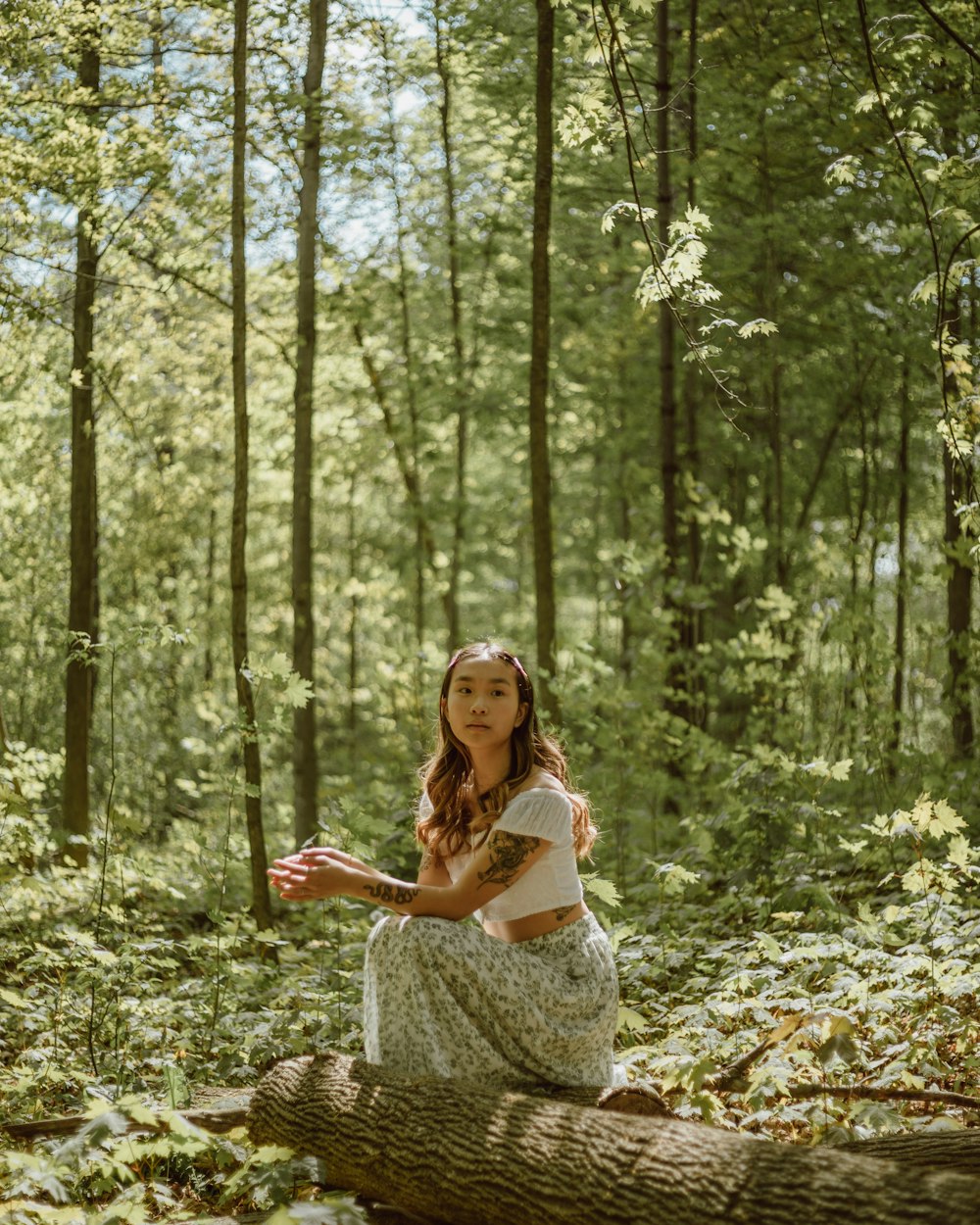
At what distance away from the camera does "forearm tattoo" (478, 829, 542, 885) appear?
386cm

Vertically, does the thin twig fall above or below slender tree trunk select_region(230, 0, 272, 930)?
below

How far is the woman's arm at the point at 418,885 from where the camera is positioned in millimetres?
3701

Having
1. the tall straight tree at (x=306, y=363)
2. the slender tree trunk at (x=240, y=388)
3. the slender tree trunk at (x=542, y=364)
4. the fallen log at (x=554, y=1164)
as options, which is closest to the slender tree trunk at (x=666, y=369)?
the slender tree trunk at (x=542, y=364)

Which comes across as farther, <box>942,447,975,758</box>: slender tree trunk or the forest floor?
<box>942,447,975,758</box>: slender tree trunk

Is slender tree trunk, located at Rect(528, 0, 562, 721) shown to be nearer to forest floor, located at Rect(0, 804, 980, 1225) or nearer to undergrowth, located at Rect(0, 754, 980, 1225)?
undergrowth, located at Rect(0, 754, 980, 1225)

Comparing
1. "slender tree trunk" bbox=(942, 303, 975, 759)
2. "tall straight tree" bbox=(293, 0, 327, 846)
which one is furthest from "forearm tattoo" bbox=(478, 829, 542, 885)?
"tall straight tree" bbox=(293, 0, 327, 846)

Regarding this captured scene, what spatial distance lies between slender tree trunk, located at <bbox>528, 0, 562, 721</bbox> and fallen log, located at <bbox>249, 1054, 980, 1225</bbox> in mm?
4648

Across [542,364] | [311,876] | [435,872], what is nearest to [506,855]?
[435,872]

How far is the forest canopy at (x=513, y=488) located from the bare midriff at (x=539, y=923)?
606 mm

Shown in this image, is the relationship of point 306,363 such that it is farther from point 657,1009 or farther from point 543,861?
point 543,861

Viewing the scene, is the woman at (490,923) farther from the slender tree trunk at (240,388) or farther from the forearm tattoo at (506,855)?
the slender tree trunk at (240,388)

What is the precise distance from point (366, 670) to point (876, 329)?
1512 cm

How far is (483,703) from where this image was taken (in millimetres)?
4203

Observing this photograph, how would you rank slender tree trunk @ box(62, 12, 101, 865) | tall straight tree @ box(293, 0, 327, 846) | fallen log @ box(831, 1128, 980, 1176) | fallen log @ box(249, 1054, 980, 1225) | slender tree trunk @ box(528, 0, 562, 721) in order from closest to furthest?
fallen log @ box(249, 1054, 980, 1225) → fallen log @ box(831, 1128, 980, 1176) → slender tree trunk @ box(528, 0, 562, 721) → tall straight tree @ box(293, 0, 327, 846) → slender tree trunk @ box(62, 12, 101, 865)
